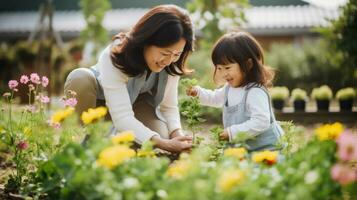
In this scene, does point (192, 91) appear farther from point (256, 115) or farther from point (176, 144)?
point (176, 144)

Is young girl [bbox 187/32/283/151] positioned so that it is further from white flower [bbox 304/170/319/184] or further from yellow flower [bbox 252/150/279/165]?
white flower [bbox 304/170/319/184]

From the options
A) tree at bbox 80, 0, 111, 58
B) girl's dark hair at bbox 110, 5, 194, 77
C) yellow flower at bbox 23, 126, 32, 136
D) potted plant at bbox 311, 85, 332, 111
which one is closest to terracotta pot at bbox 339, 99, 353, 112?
potted plant at bbox 311, 85, 332, 111

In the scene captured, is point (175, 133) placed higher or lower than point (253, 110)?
lower

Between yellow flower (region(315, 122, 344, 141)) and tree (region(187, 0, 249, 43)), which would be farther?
tree (region(187, 0, 249, 43))

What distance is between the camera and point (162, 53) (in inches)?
111

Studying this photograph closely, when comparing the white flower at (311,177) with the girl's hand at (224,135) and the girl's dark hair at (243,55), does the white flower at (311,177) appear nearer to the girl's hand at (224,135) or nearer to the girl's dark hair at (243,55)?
the girl's hand at (224,135)

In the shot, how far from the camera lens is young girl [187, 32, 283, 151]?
9.82ft

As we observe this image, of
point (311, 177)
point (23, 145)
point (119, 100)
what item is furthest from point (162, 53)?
point (311, 177)

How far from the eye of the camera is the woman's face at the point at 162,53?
2799mm

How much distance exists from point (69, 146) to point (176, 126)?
154 cm

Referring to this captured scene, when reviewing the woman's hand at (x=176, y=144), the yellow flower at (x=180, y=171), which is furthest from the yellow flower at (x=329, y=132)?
the woman's hand at (x=176, y=144)

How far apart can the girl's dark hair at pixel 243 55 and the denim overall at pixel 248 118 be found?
0.23ft

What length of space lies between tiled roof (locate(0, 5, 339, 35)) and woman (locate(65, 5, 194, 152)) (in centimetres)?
1167

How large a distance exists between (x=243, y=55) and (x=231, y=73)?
121 mm
